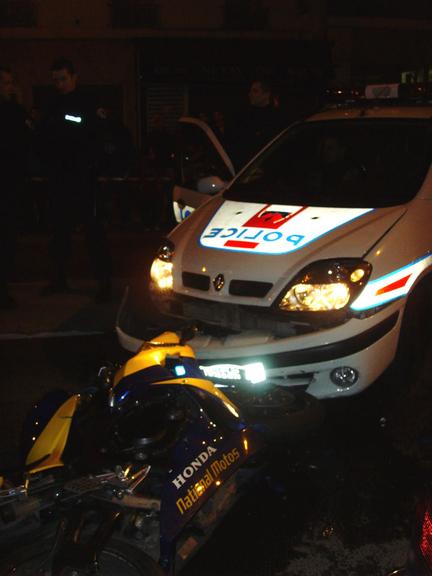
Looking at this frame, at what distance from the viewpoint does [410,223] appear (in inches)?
187

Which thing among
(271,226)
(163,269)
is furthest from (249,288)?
(163,269)

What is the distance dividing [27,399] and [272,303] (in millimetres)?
1863

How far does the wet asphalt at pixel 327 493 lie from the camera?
349cm

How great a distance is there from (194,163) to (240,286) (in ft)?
9.28

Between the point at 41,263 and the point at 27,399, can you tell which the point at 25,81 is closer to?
the point at 41,263

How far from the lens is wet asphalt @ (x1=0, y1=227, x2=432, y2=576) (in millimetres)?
3494

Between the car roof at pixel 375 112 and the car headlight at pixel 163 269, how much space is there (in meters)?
1.68

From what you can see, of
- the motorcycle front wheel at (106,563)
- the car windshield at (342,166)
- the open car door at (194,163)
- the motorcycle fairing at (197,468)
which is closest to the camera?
the motorcycle front wheel at (106,563)

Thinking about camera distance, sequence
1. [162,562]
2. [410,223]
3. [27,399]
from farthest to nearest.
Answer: [27,399] → [410,223] → [162,562]

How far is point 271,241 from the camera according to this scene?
4742mm

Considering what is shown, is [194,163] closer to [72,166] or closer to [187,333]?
[72,166]

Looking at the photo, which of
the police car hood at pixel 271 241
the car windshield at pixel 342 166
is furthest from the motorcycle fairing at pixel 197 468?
the car windshield at pixel 342 166

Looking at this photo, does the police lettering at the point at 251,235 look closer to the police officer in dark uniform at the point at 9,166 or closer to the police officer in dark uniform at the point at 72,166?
the police officer in dark uniform at the point at 72,166

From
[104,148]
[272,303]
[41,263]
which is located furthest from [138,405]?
[41,263]
